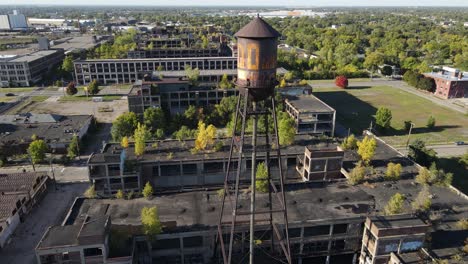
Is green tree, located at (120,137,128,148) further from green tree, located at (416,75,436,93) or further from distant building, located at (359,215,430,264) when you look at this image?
green tree, located at (416,75,436,93)

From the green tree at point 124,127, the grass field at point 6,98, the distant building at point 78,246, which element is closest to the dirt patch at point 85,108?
the grass field at point 6,98

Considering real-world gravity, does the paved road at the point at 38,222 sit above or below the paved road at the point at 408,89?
below

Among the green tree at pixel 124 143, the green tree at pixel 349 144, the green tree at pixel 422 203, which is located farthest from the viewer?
the green tree at pixel 349 144

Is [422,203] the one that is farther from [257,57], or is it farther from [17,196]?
[17,196]

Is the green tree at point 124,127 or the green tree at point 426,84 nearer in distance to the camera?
the green tree at point 124,127

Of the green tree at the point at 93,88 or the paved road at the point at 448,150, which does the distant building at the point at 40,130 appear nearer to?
the green tree at the point at 93,88

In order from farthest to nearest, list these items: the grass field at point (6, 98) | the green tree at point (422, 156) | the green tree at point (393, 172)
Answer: the grass field at point (6, 98), the green tree at point (422, 156), the green tree at point (393, 172)

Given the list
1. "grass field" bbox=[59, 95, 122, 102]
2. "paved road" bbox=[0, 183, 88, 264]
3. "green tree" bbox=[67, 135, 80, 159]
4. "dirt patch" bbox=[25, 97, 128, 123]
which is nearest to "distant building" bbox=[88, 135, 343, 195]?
"paved road" bbox=[0, 183, 88, 264]

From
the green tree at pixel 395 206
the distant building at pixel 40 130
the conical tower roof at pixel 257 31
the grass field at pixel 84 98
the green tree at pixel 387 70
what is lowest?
the grass field at pixel 84 98
